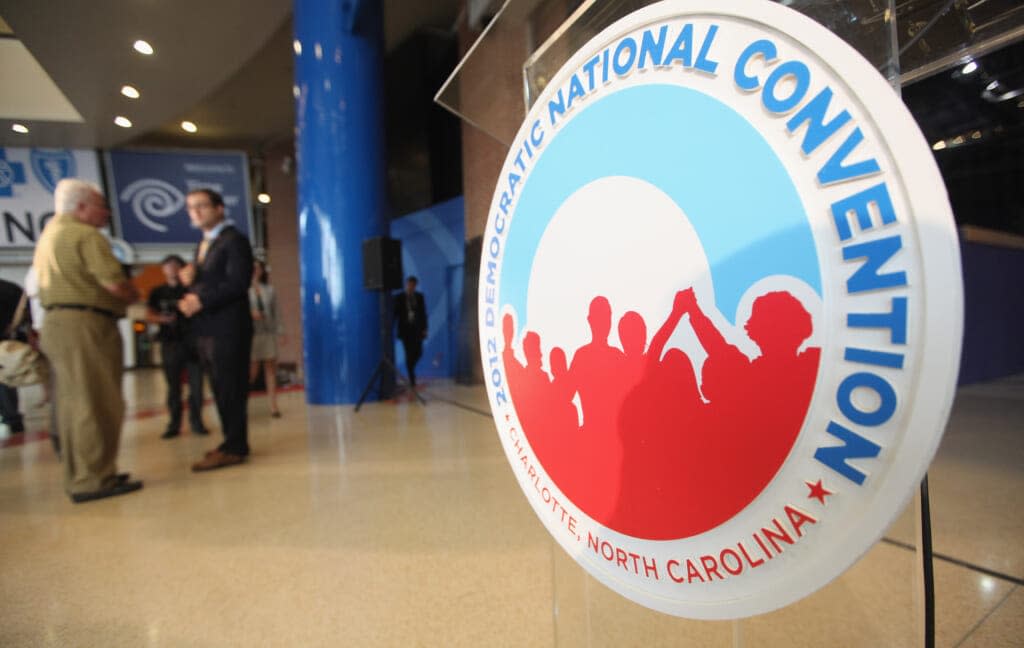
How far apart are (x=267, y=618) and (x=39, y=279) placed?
171 cm

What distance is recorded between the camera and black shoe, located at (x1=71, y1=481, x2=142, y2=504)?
1944 millimetres

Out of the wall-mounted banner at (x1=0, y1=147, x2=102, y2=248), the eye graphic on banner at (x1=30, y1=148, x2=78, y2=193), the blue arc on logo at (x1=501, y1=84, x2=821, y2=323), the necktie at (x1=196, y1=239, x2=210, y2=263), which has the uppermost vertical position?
the eye graphic on banner at (x1=30, y1=148, x2=78, y2=193)

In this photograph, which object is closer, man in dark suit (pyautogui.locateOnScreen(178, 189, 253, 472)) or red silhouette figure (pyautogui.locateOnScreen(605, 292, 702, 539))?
red silhouette figure (pyautogui.locateOnScreen(605, 292, 702, 539))

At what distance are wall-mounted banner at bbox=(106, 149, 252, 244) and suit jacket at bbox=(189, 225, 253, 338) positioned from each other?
21.3ft

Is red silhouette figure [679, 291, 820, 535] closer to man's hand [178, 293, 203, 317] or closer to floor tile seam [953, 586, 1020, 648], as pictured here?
floor tile seam [953, 586, 1020, 648]

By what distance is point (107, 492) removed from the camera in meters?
2.00

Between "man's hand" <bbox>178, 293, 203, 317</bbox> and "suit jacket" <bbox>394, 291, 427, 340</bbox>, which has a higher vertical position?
"man's hand" <bbox>178, 293, 203, 317</bbox>

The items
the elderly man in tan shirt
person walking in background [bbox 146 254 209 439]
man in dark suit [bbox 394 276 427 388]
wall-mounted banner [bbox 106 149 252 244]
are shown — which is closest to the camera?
the elderly man in tan shirt

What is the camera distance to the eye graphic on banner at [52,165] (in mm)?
5743

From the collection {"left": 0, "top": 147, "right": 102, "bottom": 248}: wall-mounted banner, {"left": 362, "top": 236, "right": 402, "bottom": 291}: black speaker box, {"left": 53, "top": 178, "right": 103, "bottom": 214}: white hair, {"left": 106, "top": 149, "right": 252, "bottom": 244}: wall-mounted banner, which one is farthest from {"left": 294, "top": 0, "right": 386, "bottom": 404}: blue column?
{"left": 106, "top": 149, "right": 252, "bottom": 244}: wall-mounted banner

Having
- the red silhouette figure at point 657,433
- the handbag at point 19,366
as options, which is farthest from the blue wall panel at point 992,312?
the handbag at point 19,366

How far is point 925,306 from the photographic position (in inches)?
12.2

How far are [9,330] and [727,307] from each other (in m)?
4.78

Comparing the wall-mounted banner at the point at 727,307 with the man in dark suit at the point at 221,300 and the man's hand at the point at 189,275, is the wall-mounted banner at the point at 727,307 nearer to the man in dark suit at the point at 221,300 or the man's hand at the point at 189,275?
the man in dark suit at the point at 221,300
